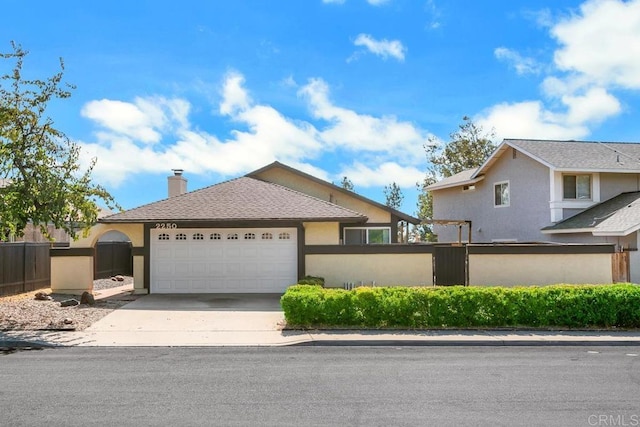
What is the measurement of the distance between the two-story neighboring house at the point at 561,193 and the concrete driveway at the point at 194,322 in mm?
13603

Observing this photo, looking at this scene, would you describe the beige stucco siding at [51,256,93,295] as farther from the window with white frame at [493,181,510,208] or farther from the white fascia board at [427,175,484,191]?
the white fascia board at [427,175,484,191]

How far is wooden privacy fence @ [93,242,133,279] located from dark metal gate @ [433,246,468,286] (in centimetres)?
1535

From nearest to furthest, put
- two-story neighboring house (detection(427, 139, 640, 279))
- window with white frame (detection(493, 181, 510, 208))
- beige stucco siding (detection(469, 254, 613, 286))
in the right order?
beige stucco siding (detection(469, 254, 613, 286)), two-story neighboring house (detection(427, 139, 640, 279)), window with white frame (detection(493, 181, 510, 208))

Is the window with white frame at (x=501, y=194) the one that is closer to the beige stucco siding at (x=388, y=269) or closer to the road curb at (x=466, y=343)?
the beige stucco siding at (x=388, y=269)

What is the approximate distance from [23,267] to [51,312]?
19.1 feet

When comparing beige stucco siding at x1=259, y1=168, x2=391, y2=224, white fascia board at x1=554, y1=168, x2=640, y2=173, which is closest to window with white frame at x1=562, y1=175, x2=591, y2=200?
white fascia board at x1=554, y1=168, x2=640, y2=173

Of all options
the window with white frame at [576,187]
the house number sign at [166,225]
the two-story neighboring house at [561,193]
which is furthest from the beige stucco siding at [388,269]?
the window with white frame at [576,187]

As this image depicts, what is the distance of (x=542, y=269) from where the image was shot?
57.9 feet

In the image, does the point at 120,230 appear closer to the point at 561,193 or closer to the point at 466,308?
the point at 466,308

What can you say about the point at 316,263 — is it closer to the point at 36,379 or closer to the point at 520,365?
the point at 520,365

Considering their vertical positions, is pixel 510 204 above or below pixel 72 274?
above

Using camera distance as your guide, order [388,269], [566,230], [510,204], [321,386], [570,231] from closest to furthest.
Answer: [321,386] → [388,269] → [570,231] → [566,230] → [510,204]

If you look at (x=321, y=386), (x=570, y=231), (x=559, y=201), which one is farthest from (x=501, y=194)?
(x=321, y=386)

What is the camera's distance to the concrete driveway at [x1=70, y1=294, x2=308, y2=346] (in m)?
11.5
